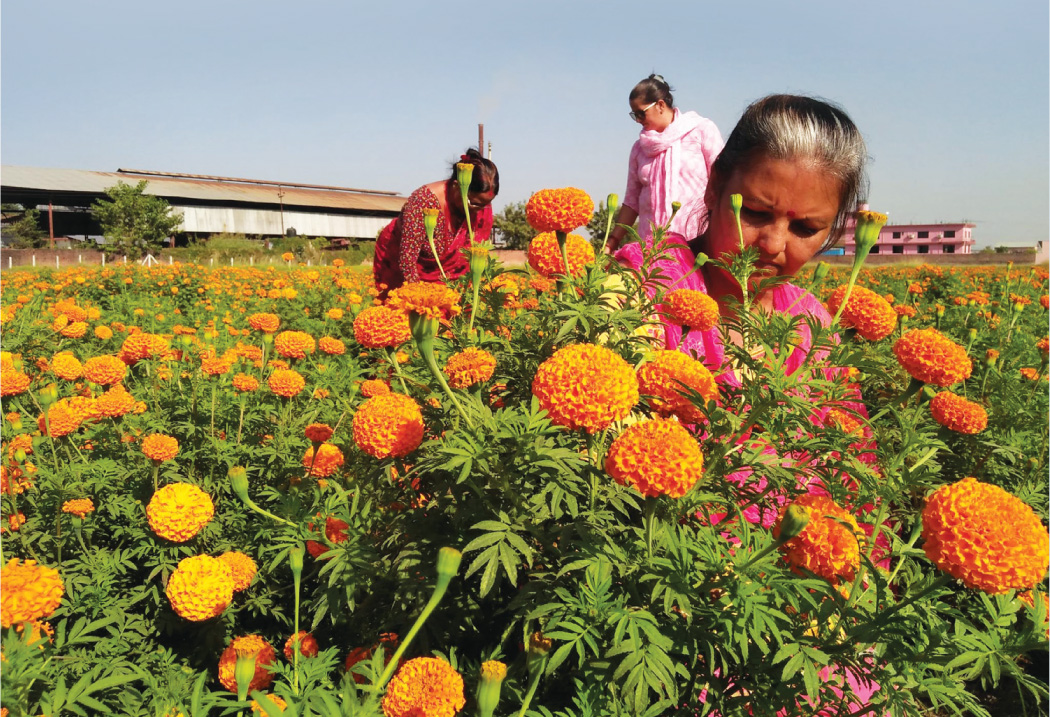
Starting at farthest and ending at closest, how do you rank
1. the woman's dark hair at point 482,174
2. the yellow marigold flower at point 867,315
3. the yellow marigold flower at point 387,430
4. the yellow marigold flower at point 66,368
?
the woman's dark hair at point 482,174, the yellow marigold flower at point 66,368, the yellow marigold flower at point 867,315, the yellow marigold flower at point 387,430

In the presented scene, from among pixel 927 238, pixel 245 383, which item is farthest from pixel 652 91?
pixel 927 238

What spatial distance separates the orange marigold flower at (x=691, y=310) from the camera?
1.28 metres

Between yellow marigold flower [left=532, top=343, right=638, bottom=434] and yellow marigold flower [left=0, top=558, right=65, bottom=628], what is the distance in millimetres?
807

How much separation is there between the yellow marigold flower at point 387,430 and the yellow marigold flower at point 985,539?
0.85m

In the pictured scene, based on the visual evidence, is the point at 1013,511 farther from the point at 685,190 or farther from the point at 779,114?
the point at 685,190

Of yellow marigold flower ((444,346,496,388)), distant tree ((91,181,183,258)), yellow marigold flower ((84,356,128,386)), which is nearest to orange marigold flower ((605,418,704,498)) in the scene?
yellow marigold flower ((444,346,496,388))

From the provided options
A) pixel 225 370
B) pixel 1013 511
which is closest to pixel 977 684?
pixel 1013 511

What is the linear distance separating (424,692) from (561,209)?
0.97 meters

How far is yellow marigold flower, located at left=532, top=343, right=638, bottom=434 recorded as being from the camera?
93 centimetres

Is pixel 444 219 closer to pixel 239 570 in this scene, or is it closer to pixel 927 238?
pixel 239 570

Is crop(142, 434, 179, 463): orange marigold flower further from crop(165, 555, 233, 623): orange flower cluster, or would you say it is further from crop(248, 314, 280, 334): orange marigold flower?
crop(248, 314, 280, 334): orange marigold flower

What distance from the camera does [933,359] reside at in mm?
1341

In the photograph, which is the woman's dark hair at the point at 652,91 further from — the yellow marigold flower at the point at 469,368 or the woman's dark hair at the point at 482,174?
the yellow marigold flower at the point at 469,368

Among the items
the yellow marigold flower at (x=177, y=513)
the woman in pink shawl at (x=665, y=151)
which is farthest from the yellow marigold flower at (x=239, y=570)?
the woman in pink shawl at (x=665, y=151)
